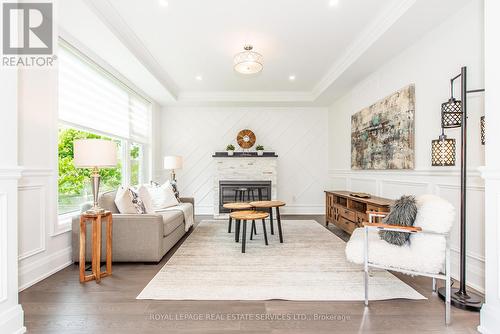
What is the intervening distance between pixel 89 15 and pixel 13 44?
1.17 metres

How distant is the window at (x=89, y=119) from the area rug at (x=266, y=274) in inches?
62.5

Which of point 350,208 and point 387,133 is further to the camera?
point 350,208

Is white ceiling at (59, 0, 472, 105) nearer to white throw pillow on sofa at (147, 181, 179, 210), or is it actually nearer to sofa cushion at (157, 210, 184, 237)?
white throw pillow on sofa at (147, 181, 179, 210)

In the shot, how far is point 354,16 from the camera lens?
3.00 m

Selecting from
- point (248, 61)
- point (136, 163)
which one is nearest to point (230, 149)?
point (136, 163)

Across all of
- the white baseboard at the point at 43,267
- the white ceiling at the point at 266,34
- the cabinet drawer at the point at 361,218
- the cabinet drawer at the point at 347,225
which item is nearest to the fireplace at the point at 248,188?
the cabinet drawer at the point at 347,225

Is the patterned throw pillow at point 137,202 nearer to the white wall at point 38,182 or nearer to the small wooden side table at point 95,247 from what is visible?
the small wooden side table at point 95,247

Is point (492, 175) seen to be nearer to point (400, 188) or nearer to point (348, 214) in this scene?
point (400, 188)

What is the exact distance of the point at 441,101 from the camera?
2.80 metres

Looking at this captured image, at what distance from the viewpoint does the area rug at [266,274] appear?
2.22 m

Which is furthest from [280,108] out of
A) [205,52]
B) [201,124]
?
[205,52]

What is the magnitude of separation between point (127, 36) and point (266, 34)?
1.82 meters

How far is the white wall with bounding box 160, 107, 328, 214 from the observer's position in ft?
21.2

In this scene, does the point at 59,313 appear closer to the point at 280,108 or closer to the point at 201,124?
the point at 201,124
